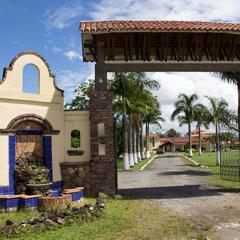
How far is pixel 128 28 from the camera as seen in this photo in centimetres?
1477

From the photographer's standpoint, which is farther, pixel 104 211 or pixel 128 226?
pixel 104 211

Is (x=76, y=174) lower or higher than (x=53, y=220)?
higher

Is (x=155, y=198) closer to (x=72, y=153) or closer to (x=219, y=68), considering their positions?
(x=72, y=153)

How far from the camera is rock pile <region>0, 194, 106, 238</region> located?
938 cm

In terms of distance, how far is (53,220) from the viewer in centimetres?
1014

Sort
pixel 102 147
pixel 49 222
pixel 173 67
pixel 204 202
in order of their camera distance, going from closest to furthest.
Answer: pixel 49 222
pixel 204 202
pixel 102 147
pixel 173 67

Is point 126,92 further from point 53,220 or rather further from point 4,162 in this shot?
point 53,220

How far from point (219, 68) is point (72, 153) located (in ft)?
21.7

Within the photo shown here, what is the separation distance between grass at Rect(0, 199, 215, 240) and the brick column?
2.66m

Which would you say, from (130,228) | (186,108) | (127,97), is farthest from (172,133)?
(130,228)

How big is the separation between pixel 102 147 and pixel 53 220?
5.46 meters

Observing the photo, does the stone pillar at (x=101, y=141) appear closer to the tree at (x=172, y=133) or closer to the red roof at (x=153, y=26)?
the red roof at (x=153, y=26)

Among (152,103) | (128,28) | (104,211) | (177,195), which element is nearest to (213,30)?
(128,28)

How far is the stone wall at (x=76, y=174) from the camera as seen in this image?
15617 mm
